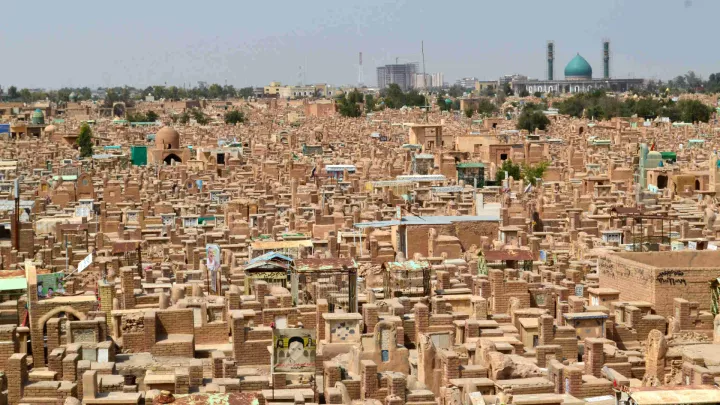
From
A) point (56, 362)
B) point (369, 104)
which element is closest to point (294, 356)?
point (56, 362)

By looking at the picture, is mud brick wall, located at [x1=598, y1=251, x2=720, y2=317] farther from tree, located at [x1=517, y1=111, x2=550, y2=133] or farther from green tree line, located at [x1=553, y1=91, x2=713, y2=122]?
green tree line, located at [x1=553, y1=91, x2=713, y2=122]

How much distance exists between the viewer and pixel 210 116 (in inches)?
4198

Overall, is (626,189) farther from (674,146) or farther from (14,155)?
(14,155)

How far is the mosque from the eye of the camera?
16412 centimetres

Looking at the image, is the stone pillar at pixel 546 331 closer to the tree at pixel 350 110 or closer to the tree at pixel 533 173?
the tree at pixel 533 173

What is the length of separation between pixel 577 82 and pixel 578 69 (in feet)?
6.49

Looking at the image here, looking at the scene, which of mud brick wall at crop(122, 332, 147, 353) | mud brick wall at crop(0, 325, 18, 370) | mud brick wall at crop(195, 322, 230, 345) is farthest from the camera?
mud brick wall at crop(195, 322, 230, 345)

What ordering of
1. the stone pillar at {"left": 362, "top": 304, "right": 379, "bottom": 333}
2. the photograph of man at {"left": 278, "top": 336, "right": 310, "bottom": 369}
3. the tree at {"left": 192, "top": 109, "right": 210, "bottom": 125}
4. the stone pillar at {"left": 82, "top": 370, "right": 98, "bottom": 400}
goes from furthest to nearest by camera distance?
the tree at {"left": 192, "top": 109, "right": 210, "bottom": 125} < the stone pillar at {"left": 362, "top": 304, "right": 379, "bottom": 333} < the photograph of man at {"left": 278, "top": 336, "right": 310, "bottom": 369} < the stone pillar at {"left": 82, "top": 370, "right": 98, "bottom": 400}

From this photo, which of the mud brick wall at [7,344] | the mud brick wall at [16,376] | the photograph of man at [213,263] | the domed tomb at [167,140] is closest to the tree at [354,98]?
the domed tomb at [167,140]

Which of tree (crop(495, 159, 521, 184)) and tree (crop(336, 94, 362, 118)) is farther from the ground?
tree (crop(336, 94, 362, 118))

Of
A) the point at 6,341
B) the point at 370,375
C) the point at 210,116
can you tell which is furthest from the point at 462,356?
the point at 210,116

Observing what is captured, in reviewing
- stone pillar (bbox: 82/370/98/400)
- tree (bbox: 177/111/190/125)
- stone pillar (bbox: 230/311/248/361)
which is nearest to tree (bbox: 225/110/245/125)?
tree (bbox: 177/111/190/125)

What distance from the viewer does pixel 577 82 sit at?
541 feet

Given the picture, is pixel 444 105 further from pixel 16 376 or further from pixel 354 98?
pixel 16 376
